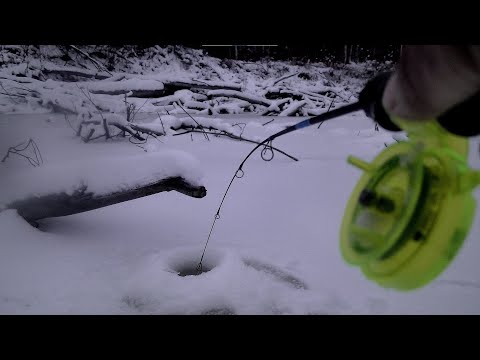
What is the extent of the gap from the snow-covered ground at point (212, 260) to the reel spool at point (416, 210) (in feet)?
2.11

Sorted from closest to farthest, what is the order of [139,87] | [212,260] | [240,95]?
[212,260] → [139,87] → [240,95]

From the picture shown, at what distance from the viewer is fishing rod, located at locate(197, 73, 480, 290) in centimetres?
64

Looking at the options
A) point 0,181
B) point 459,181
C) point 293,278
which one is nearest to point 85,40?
point 459,181

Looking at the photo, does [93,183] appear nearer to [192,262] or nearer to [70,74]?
[192,262]

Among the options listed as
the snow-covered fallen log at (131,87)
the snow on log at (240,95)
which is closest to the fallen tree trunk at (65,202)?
the snow-covered fallen log at (131,87)

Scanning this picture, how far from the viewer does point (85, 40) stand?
68cm

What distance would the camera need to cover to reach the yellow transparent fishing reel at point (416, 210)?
2.12 ft

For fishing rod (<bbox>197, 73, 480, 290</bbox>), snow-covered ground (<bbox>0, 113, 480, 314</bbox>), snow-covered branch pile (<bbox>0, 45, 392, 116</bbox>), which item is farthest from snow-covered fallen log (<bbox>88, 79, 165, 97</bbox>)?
fishing rod (<bbox>197, 73, 480, 290</bbox>)

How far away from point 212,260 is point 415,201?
1.22 metres

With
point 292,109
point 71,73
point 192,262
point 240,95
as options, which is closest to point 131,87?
point 71,73

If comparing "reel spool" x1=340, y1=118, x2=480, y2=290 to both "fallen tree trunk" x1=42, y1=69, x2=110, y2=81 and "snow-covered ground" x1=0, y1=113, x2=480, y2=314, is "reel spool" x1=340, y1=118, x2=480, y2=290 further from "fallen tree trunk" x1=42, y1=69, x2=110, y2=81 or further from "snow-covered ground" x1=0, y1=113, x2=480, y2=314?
"fallen tree trunk" x1=42, y1=69, x2=110, y2=81

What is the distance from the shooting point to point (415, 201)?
2.19 feet

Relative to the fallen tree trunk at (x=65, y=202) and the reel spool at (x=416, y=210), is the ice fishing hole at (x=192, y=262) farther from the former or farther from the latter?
the reel spool at (x=416, y=210)

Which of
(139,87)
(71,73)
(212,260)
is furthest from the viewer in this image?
(71,73)
